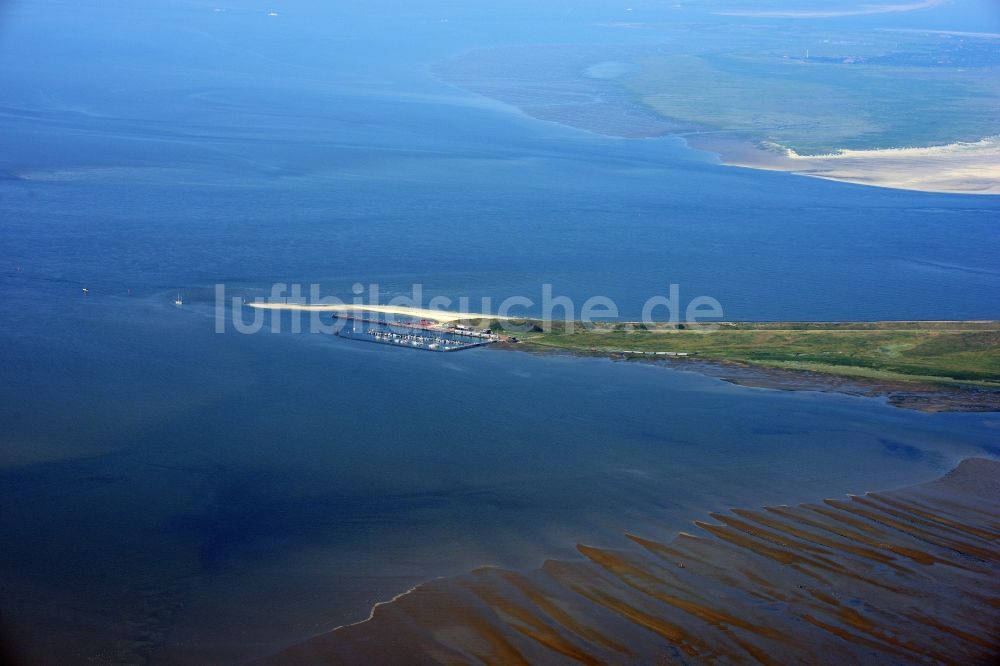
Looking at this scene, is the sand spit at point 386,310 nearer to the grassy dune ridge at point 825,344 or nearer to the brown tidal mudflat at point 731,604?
the grassy dune ridge at point 825,344

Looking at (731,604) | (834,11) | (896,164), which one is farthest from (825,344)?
(834,11)

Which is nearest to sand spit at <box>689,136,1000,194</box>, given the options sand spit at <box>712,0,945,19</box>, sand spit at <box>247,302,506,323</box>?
sand spit at <box>247,302,506,323</box>

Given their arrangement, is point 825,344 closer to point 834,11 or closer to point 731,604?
point 731,604

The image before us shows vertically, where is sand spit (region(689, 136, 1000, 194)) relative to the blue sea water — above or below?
above

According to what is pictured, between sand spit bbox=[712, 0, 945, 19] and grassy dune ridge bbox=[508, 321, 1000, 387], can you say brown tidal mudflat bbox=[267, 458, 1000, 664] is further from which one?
sand spit bbox=[712, 0, 945, 19]

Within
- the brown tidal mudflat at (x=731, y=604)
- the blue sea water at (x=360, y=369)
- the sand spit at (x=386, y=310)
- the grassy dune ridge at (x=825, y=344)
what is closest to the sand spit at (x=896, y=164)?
the blue sea water at (x=360, y=369)

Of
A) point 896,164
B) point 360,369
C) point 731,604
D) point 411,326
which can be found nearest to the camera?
point 731,604
